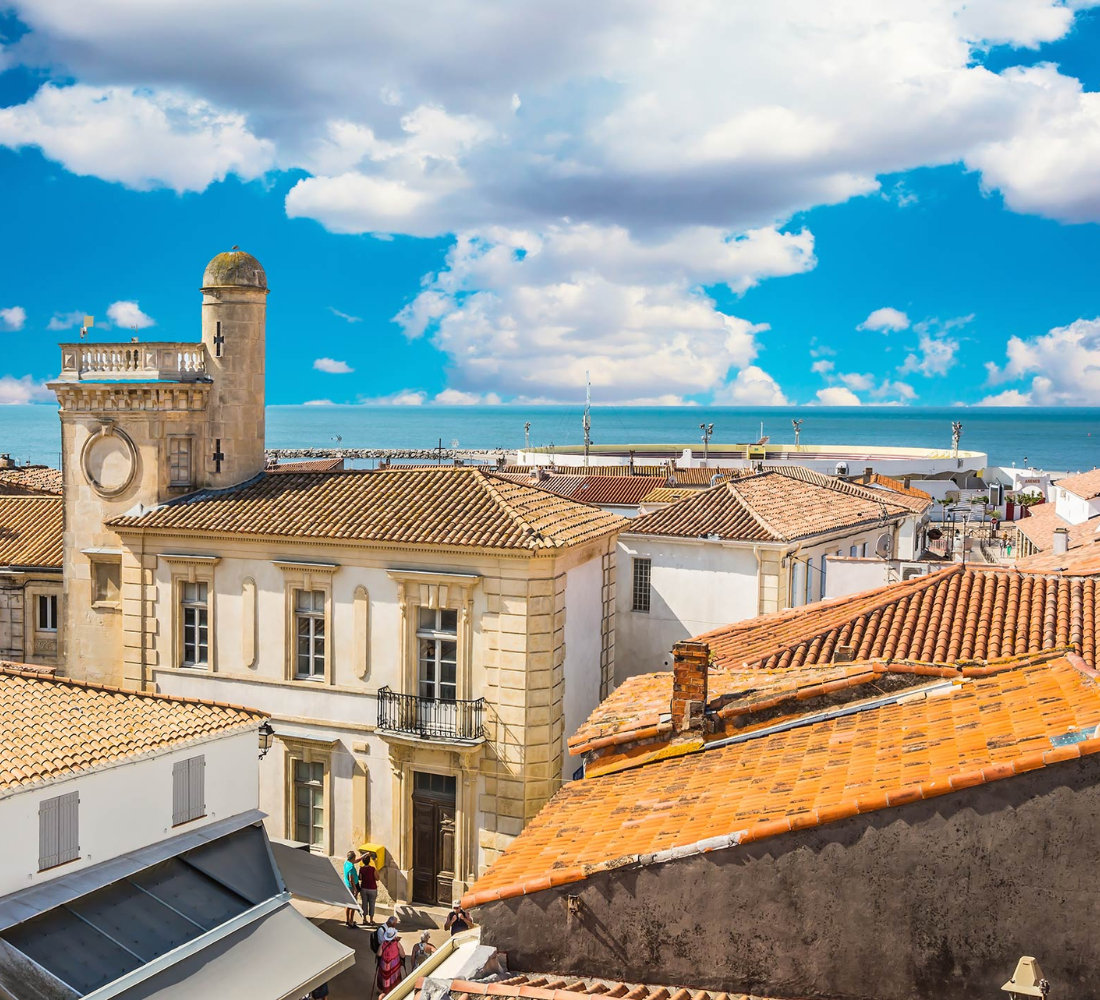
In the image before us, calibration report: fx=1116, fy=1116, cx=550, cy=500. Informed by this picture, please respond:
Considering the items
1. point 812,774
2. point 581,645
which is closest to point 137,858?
point 581,645

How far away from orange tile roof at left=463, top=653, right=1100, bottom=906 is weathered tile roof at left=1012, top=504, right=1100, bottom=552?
69.8 feet

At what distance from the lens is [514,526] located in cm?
2250

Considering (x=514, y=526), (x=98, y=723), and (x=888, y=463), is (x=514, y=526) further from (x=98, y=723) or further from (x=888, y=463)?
(x=888, y=463)

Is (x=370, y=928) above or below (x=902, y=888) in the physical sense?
below

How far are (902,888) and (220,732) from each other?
12967 millimetres

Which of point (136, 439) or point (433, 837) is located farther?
point (136, 439)

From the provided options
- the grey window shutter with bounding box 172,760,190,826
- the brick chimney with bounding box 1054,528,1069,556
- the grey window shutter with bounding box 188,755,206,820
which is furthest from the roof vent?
the brick chimney with bounding box 1054,528,1069,556

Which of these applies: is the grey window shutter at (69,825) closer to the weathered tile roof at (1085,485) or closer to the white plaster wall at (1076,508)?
the white plaster wall at (1076,508)

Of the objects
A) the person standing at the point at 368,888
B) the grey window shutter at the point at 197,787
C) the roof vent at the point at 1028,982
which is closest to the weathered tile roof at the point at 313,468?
the person standing at the point at 368,888

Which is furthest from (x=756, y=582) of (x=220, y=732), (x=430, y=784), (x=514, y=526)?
(x=220, y=732)

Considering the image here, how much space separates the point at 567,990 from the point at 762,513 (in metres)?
21.9

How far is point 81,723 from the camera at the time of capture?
686 inches

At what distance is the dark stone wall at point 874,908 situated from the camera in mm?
7414

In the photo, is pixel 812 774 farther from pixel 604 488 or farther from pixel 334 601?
pixel 604 488
